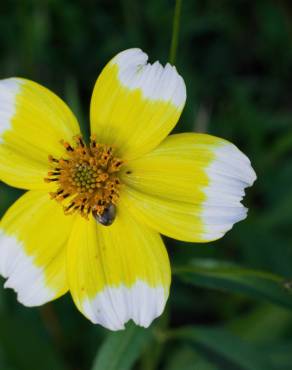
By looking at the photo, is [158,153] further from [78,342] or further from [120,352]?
[78,342]

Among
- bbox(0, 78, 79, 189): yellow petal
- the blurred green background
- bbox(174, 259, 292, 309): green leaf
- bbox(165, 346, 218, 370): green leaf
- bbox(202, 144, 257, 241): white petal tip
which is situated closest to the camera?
bbox(202, 144, 257, 241): white petal tip

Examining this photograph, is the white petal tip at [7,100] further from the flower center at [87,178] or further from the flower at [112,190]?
the flower center at [87,178]

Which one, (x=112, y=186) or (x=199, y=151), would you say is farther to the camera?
(x=112, y=186)

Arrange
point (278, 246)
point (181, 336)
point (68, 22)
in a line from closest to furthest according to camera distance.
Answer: point (181, 336), point (278, 246), point (68, 22)

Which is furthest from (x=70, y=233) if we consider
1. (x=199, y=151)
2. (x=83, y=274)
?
(x=199, y=151)

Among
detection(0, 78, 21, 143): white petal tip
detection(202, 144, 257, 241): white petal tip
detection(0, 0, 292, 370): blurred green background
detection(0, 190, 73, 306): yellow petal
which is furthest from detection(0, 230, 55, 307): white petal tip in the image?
detection(202, 144, 257, 241): white petal tip

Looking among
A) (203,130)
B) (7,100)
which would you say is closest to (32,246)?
(7,100)

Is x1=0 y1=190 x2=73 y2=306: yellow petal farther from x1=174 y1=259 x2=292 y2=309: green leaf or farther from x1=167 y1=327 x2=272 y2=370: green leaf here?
x1=167 y1=327 x2=272 y2=370: green leaf
